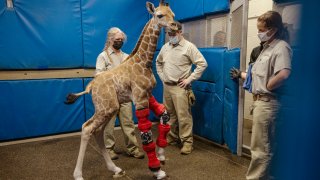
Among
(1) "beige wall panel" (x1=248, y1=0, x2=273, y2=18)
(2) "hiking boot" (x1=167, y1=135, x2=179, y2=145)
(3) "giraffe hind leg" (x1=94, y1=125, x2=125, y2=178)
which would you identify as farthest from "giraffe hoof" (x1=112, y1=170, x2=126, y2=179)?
(1) "beige wall panel" (x1=248, y1=0, x2=273, y2=18)

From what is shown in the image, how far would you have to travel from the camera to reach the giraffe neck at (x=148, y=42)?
2.41m

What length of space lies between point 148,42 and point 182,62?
0.99 metres

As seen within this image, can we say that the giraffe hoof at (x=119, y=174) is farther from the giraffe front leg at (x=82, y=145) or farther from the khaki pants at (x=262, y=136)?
the khaki pants at (x=262, y=136)

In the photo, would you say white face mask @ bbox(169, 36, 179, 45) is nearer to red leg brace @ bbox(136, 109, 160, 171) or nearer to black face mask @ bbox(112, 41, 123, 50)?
black face mask @ bbox(112, 41, 123, 50)

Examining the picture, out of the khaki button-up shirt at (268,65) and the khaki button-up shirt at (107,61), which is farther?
the khaki button-up shirt at (107,61)

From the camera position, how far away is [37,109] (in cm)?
406

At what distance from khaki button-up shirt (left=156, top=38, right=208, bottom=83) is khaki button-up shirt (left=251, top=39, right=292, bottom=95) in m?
1.06

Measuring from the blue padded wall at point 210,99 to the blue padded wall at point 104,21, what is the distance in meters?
1.50

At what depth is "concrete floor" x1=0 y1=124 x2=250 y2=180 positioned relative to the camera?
9.14ft

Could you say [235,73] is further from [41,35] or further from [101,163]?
[41,35]

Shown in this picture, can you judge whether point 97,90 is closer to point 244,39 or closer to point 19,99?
point 244,39

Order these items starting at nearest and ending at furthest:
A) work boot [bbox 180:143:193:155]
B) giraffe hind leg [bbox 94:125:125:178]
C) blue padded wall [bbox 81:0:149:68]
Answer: giraffe hind leg [bbox 94:125:125:178] < work boot [bbox 180:143:193:155] < blue padded wall [bbox 81:0:149:68]

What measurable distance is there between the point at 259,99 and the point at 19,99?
3360mm

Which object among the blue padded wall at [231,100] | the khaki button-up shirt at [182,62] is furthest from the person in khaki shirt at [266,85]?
the khaki button-up shirt at [182,62]
